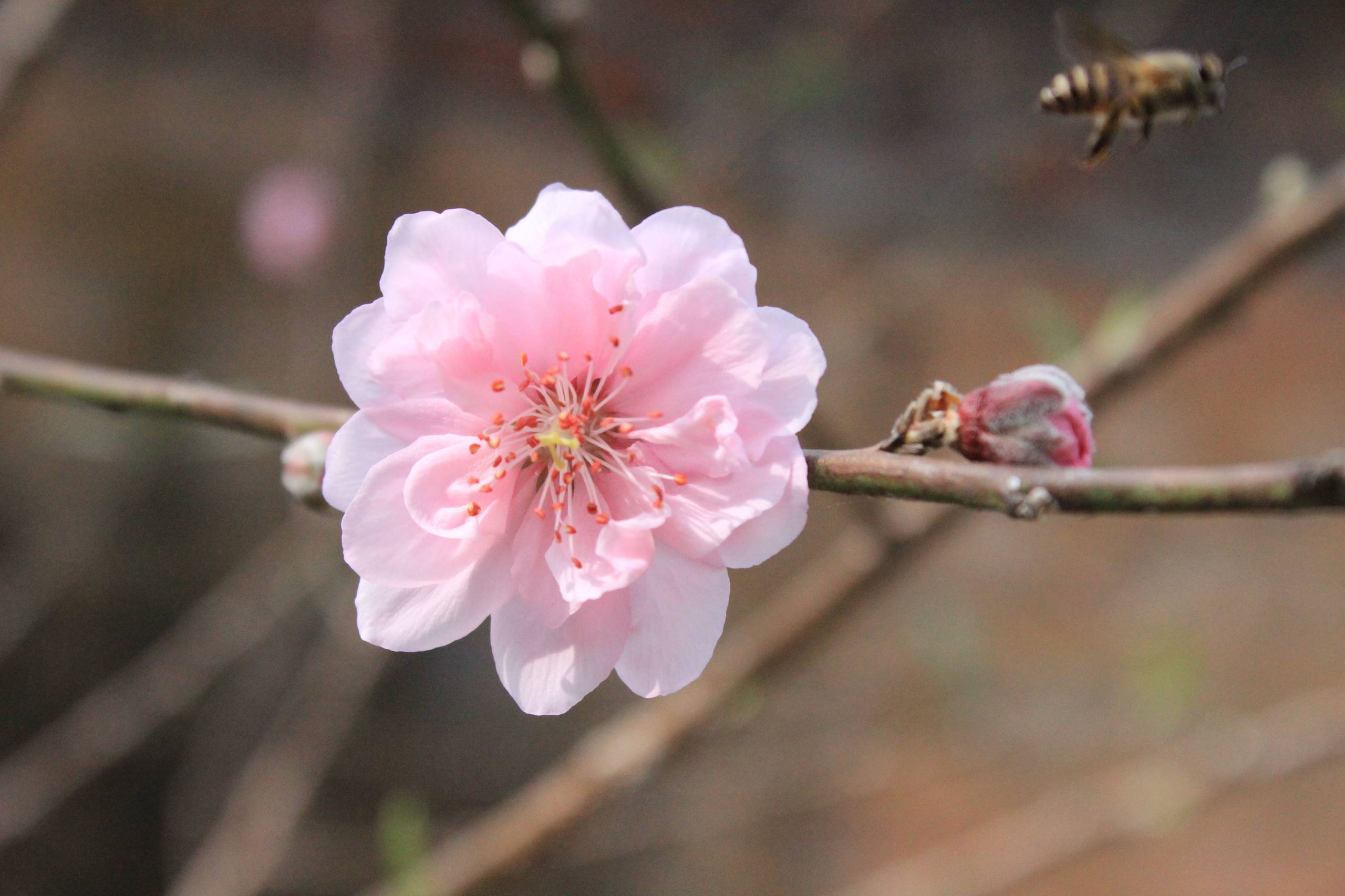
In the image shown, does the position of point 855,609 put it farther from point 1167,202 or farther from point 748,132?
point 1167,202

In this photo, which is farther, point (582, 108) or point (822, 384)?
point (822, 384)

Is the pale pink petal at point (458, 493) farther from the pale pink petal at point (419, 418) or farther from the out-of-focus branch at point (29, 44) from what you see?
the out-of-focus branch at point (29, 44)

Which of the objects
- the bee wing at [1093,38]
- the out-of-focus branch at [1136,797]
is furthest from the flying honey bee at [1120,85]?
the out-of-focus branch at [1136,797]

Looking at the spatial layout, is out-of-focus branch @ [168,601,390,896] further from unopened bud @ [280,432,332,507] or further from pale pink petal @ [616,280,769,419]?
pale pink petal @ [616,280,769,419]

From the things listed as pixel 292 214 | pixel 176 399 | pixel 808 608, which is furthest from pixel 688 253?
pixel 292 214

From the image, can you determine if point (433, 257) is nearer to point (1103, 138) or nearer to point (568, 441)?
point (568, 441)

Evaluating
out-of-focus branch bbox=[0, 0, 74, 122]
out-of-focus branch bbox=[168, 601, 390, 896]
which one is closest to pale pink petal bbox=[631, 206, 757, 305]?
out-of-focus branch bbox=[0, 0, 74, 122]
